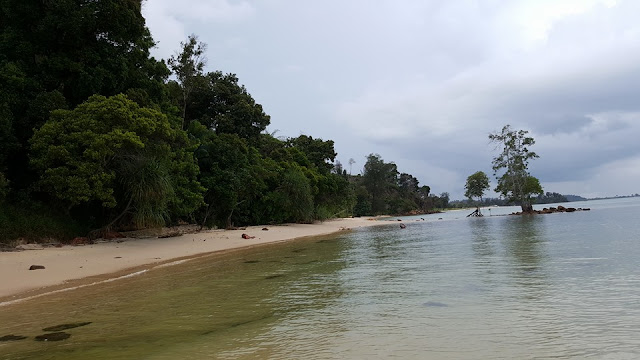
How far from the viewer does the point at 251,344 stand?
6.48 m

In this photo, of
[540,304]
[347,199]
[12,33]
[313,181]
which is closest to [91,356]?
[540,304]

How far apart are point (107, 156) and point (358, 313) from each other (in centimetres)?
1703

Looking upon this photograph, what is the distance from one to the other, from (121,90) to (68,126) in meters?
6.09

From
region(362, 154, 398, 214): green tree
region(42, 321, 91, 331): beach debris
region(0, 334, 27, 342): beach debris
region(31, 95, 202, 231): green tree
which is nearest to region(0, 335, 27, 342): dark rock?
region(0, 334, 27, 342): beach debris

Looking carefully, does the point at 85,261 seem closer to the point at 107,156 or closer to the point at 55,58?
the point at 107,156

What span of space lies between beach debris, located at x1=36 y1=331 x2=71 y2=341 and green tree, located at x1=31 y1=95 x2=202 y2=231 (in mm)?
12680

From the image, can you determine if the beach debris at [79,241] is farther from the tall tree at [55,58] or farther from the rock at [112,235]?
the tall tree at [55,58]

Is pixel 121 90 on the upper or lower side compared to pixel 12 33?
lower

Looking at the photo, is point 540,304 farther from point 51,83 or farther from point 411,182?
point 411,182

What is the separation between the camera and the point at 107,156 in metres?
20.4

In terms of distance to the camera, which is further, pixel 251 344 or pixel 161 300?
pixel 161 300

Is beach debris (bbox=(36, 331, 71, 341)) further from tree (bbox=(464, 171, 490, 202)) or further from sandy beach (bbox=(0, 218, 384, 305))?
tree (bbox=(464, 171, 490, 202))

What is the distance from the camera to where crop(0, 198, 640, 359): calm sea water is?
610 cm

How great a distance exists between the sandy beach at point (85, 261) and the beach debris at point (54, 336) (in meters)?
3.95
